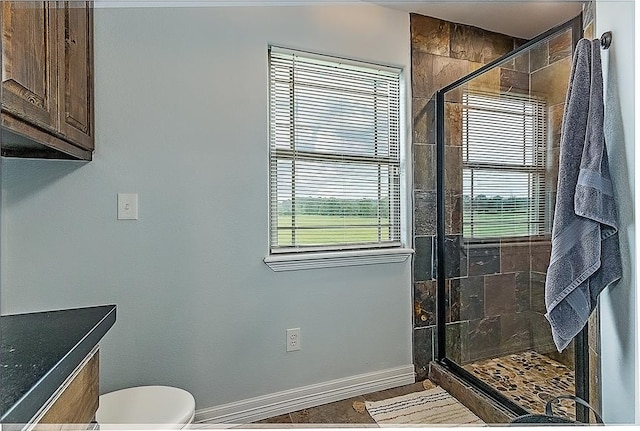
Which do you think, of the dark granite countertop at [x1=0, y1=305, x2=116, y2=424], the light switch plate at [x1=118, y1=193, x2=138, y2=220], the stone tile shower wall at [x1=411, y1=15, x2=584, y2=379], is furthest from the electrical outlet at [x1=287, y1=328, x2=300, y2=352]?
the dark granite countertop at [x1=0, y1=305, x2=116, y2=424]

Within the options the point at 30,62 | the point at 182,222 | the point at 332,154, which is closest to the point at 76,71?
the point at 30,62

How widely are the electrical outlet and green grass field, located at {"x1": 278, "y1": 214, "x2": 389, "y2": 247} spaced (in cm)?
46

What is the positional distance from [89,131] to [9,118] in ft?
2.13

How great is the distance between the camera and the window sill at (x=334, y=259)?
1.87 metres

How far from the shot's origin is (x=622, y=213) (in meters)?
0.96

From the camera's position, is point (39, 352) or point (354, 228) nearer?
point (39, 352)

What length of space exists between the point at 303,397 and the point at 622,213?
1.64 metres

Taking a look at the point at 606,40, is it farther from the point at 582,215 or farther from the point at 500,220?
the point at 500,220

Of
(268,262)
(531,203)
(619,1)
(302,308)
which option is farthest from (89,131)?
(531,203)

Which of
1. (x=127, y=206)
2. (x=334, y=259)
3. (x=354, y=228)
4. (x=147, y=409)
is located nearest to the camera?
(x=147, y=409)

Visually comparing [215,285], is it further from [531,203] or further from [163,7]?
[531,203]

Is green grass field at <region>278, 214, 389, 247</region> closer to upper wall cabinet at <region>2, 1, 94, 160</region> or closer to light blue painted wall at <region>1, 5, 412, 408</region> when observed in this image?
light blue painted wall at <region>1, 5, 412, 408</region>

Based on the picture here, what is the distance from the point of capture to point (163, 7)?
1.64 m

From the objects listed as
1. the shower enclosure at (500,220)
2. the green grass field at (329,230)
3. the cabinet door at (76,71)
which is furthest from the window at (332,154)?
the cabinet door at (76,71)
